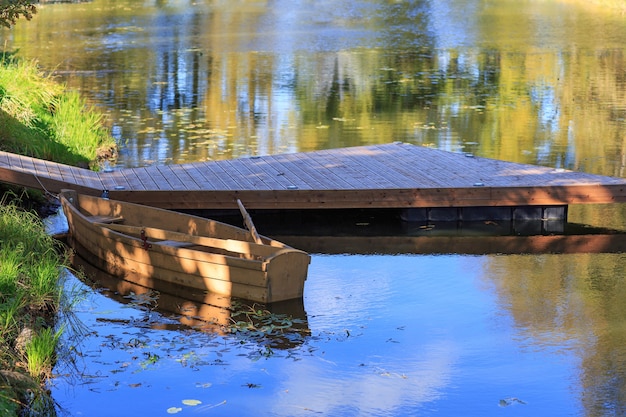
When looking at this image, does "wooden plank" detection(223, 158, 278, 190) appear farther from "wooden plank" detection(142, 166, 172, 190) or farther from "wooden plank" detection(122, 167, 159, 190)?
"wooden plank" detection(122, 167, 159, 190)

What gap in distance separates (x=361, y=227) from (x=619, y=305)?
4.35 meters

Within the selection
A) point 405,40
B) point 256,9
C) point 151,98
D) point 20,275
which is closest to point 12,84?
point 151,98

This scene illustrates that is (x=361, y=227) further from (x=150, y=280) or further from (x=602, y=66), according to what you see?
(x=602, y=66)

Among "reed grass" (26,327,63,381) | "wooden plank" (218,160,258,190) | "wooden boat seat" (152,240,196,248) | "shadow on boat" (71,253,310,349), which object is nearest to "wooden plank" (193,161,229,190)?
"wooden plank" (218,160,258,190)

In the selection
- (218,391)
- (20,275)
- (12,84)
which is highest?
(12,84)

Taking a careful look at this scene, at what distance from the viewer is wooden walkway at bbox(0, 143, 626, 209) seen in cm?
1422

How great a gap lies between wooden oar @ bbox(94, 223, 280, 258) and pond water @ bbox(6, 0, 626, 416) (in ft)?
2.13

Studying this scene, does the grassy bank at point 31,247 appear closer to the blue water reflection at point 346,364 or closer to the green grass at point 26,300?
the green grass at point 26,300

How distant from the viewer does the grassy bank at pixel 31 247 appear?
8.91 meters

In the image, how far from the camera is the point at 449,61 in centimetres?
3328

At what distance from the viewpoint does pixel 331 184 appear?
583 inches

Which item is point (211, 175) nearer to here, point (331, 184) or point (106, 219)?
point (331, 184)

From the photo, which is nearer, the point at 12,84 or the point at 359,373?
the point at 359,373

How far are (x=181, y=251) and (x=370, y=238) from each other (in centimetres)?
354
